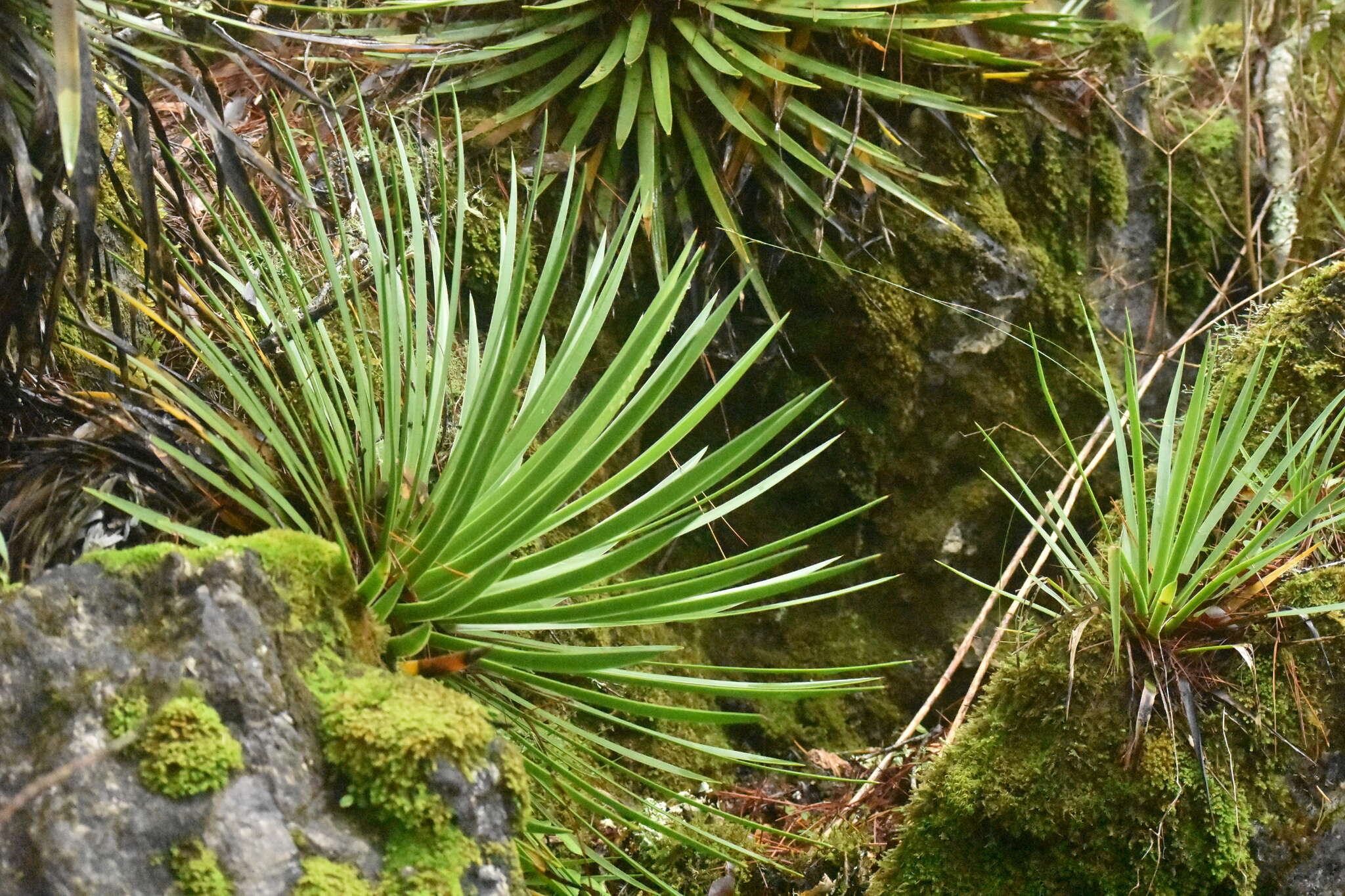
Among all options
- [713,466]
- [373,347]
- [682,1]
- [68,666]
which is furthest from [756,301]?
[68,666]

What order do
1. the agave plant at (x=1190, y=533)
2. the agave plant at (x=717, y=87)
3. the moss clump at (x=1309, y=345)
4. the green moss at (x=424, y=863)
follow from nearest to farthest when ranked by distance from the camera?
the green moss at (x=424, y=863) → the agave plant at (x=1190, y=533) → the moss clump at (x=1309, y=345) → the agave plant at (x=717, y=87)

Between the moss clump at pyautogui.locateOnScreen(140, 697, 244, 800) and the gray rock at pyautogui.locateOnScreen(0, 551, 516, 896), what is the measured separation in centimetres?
1

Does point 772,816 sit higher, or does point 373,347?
point 373,347

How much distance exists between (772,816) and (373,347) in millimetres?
1520

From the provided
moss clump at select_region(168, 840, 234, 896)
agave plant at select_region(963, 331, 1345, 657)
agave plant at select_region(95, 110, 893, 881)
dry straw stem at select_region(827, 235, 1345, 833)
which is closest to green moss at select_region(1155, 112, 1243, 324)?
dry straw stem at select_region(827, 235, 1345, 833)

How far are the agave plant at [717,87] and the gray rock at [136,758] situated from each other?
168cm

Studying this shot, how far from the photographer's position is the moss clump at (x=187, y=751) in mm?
1008

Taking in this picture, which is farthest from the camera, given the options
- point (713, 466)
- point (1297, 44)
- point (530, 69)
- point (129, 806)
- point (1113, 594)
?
point (1297, 44)

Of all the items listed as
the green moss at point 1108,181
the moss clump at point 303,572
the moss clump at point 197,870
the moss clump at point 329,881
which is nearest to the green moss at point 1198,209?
the green moss at point 1108,181

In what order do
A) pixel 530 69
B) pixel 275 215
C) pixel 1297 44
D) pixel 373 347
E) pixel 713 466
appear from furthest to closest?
pixel 1297 44 → pixel 530 69 → pixel 275 215 → pixel 373 347 → pixel 713 466

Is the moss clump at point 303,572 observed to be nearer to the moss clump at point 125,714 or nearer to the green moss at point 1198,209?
the moss clump at point 125,714

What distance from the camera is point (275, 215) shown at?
252cm

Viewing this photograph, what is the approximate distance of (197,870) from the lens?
3.21 feet

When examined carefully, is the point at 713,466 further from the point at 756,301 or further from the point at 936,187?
the point at 936,187
